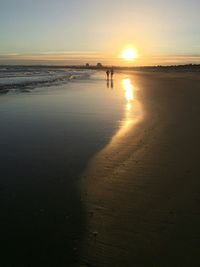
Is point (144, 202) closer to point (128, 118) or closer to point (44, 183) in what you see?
point (44, 183)

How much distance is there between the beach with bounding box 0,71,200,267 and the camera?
5164 mm

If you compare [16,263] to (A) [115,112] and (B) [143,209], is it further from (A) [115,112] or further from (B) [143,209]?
(A) [115,112]

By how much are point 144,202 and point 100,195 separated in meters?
0.81

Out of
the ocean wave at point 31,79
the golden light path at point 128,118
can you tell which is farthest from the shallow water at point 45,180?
the ocean wave at point 31,79

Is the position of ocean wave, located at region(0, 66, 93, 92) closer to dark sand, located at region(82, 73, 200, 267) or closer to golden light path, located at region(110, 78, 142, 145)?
golden light path, located at region(110, 78, 142, 145)

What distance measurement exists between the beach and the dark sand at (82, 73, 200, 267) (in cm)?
1

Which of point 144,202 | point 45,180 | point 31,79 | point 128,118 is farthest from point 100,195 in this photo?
point 31,79

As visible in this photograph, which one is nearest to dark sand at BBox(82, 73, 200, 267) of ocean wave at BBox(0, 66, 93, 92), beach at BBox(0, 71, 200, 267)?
beach at BBox(0, 71, 200, 267)

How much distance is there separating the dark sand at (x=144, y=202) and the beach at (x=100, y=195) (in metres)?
0.01

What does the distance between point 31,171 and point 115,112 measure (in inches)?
372

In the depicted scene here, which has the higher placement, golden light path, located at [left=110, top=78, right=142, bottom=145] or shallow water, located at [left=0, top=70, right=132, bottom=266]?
shallow water, located at [left=0, top=70, right=132, bottom=266]

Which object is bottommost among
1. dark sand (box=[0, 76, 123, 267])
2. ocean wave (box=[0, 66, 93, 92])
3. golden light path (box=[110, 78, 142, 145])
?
ocean wave (box=[0, 66, 93, 92])

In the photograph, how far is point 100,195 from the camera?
7.04 m

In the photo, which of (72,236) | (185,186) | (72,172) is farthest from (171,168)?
(72,236)
